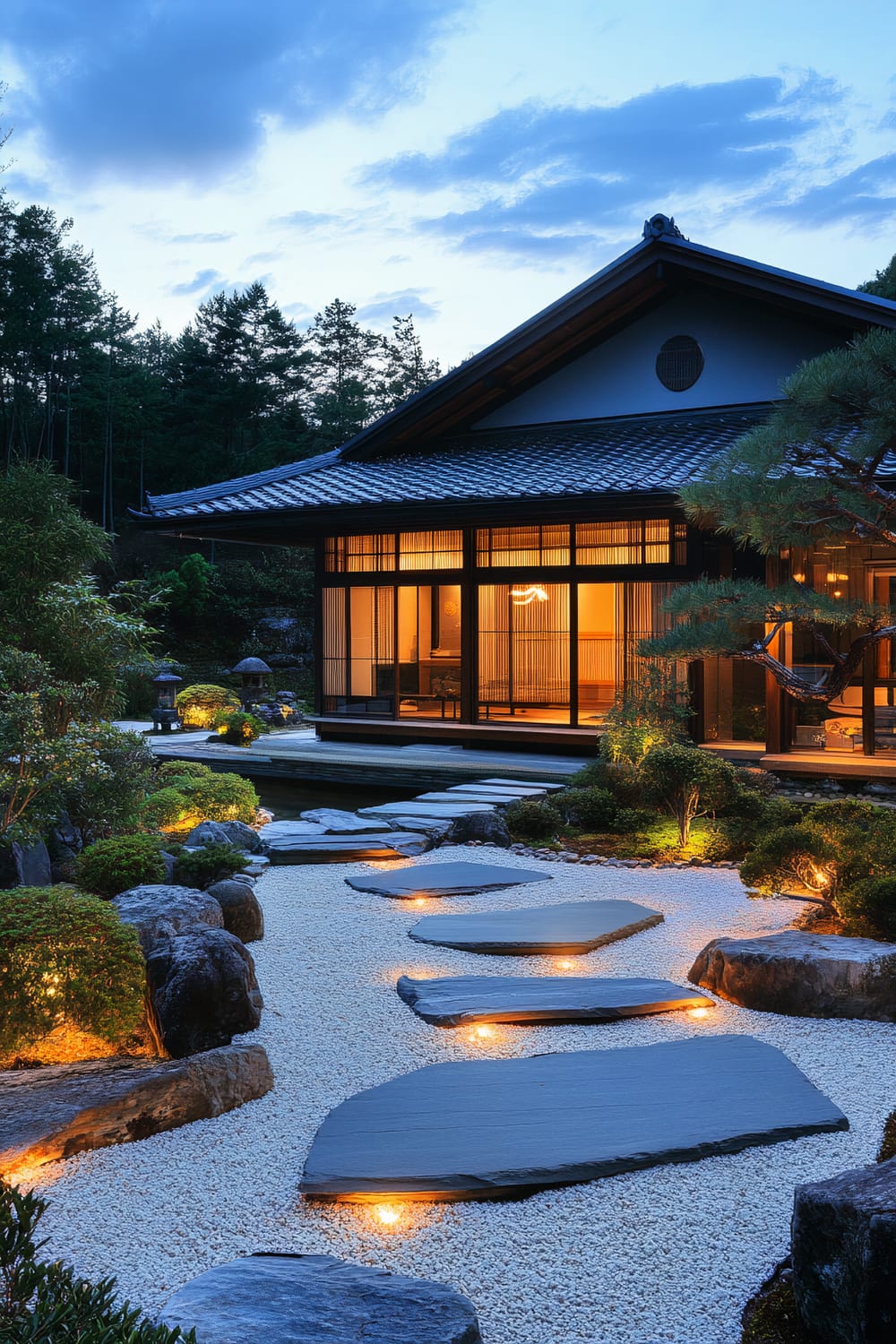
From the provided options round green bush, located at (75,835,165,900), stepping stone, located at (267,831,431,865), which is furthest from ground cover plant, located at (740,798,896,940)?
round green bush, located at (75,835,165,900)

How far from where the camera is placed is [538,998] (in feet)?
15.3

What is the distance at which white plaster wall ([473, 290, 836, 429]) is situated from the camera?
1254 centimetres

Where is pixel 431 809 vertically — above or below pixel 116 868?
below

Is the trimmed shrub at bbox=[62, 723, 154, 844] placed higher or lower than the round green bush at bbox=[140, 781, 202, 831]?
higher

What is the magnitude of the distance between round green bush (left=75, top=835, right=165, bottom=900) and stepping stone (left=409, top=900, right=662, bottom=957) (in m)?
1.63

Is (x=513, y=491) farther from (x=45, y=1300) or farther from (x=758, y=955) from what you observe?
(x=45, y=1300)

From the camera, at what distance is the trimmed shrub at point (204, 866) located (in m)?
6.56

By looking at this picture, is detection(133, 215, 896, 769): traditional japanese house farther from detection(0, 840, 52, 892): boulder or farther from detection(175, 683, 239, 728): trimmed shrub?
detection(0, 840, 52, 892): boulder

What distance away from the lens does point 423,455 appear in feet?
48.8

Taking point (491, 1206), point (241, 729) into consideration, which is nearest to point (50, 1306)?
point (491, 1206)

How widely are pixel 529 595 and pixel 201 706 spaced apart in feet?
26.1

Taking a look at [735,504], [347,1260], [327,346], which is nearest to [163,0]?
[735,504]

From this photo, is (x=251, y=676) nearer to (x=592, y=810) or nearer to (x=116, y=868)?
(x=592, y=810)

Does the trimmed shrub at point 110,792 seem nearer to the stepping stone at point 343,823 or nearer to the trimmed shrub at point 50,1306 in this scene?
the stepping stone at point 343,823
